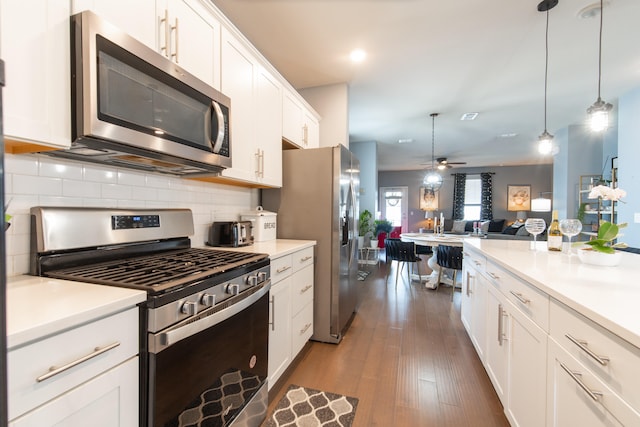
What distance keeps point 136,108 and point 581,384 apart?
1810 mm

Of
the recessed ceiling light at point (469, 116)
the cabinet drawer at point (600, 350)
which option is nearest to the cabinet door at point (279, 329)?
the cabinet drawer at point (600, 350)

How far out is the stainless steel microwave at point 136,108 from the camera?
3.10 ft

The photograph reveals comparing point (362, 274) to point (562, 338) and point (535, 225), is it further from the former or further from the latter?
point (562, 338)

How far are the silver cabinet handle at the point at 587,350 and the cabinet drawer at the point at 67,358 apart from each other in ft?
4.33

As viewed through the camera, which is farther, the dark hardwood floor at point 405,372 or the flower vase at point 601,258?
the dark hardwood floor at point 405,372

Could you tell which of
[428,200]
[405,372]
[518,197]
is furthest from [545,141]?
[518,197]

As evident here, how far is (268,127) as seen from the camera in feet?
7.16

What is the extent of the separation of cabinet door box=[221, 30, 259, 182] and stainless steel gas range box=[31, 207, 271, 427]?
22.2 inches

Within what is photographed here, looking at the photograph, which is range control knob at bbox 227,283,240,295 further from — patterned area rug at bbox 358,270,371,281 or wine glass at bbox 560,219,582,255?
patterned area rug at bbox 358,270,371,281

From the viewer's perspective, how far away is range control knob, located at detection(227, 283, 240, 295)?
1.18 metres

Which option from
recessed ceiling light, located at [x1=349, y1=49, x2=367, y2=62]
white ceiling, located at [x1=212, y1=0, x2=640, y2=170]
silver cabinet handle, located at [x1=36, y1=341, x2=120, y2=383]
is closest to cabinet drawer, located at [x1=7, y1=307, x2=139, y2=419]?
silver cabinet handle, located at [x1=36, y1=341, x2=120, y2=383]

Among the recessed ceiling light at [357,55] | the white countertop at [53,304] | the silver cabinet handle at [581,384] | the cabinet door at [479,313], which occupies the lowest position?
the cabinet door at [479,313]

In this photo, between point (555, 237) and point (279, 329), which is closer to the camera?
point (279, 329)

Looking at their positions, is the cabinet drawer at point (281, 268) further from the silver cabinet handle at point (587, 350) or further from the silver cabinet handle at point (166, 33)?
the silver cabinet handle at point (587, 350)
